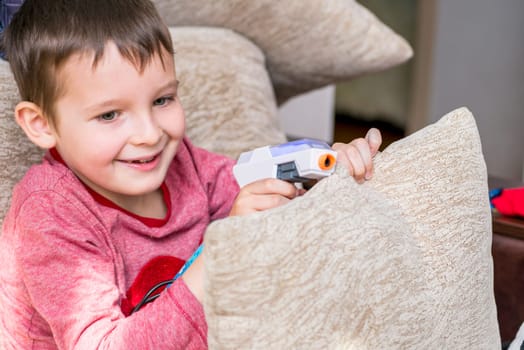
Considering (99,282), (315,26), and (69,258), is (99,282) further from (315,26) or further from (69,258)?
(315,26)

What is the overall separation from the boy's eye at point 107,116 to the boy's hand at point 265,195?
0.60ft

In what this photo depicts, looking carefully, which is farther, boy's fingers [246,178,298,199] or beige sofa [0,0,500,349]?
boy's fingers [246,178,298,199]

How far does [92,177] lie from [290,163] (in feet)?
0.86

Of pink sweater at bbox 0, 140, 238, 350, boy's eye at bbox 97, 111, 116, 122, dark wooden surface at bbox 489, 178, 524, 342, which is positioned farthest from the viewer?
dark wooden surface at bbox 489, 178, 524, 342

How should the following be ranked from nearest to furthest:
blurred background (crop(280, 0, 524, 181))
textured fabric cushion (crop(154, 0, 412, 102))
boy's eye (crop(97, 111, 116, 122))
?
boy's eye (crop(97, 111, 116, 122)) < textured fabric cushion (crop(154, 0, 412, 102)) < blurred background (crop(280, 0, 524, 181))

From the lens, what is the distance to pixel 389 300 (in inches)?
27.0

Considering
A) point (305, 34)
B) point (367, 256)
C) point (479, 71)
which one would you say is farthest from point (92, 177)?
point (479, 71)

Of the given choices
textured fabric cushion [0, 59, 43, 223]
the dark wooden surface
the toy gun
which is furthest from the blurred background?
the toy gun

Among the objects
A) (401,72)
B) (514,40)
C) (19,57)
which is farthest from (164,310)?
(401,72)

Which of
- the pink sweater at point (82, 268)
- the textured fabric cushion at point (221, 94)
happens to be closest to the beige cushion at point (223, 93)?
the textured fabric cushion at point (221, 94)

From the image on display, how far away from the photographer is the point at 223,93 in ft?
3.97

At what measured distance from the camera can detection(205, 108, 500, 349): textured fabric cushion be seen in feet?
1.98

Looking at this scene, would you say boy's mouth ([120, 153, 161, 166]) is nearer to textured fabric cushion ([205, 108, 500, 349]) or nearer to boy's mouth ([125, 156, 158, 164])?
boy's mouth ([125, 156, 158, 164])

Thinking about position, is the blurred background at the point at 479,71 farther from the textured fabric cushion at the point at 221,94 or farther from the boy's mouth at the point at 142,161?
the boy's mouth at the point at 142,161
